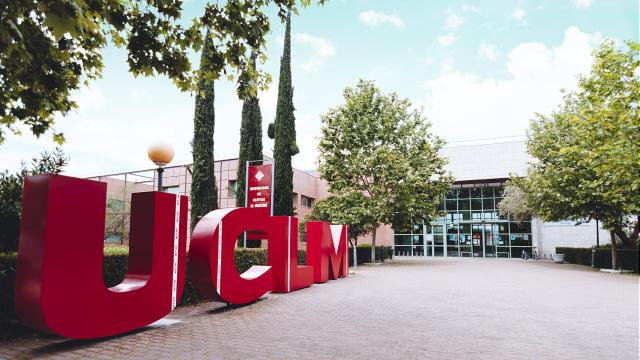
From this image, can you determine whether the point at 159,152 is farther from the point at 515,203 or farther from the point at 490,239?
the point at 490,239

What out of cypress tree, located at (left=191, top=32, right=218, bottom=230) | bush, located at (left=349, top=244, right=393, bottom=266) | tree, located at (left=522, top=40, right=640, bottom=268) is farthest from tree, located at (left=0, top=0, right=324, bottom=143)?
bush, located at (left=349, top=244, right=393, bottom=266)

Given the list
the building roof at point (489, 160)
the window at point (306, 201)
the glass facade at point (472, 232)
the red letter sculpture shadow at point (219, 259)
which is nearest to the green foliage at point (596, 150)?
the building roof at point (489, 160)

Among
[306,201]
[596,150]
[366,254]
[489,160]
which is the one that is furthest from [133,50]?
[489,160]

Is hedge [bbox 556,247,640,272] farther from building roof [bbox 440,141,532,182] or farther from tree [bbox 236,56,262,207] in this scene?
tree [bbox 236,56,262,207]

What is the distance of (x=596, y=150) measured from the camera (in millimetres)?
14852

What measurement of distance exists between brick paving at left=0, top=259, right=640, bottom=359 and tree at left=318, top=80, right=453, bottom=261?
471 inches

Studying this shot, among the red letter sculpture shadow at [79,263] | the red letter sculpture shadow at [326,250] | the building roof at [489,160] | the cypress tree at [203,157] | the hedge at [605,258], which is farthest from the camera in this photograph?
the building roof at [489,160]

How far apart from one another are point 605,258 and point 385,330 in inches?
860

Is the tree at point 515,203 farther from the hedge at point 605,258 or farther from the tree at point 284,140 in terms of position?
the tree at point 284,140

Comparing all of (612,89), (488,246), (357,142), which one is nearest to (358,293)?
(612,89)

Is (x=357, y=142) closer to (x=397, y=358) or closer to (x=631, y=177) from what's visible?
(x=631, y=177)

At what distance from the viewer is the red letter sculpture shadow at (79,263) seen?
515 centimetres

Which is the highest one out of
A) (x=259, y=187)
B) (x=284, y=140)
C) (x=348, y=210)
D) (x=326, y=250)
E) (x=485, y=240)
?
(x=284, y=140)

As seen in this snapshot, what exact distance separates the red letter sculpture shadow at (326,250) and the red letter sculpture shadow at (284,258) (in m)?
1.64
